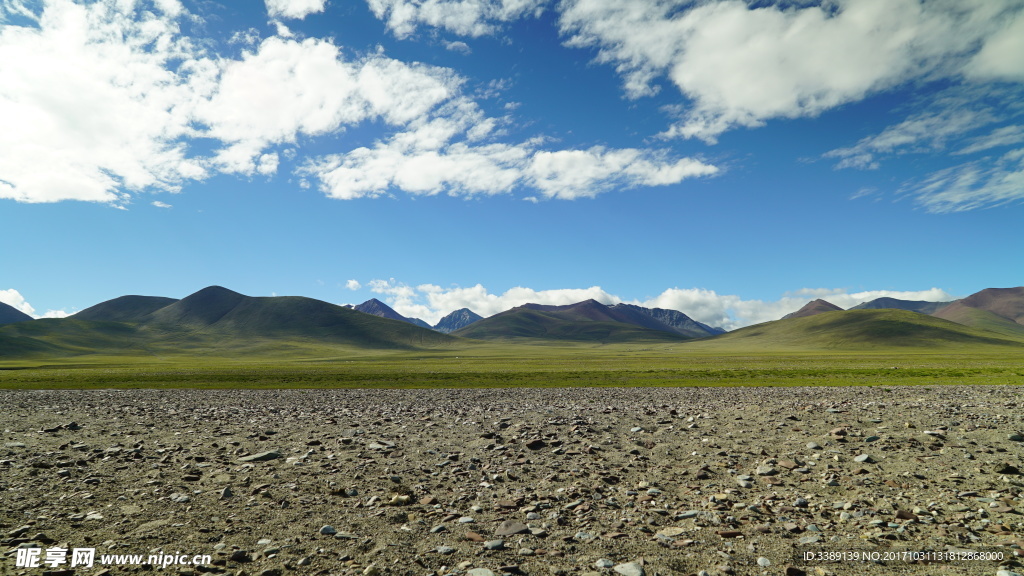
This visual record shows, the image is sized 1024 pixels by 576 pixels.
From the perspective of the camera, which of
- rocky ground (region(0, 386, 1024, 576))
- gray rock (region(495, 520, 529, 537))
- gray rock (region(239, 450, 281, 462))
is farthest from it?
gray rock (region(239, 450, 281, 462))

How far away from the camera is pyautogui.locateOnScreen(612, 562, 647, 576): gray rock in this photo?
23.6ft

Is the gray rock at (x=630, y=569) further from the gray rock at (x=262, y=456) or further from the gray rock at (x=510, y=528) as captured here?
the gray rock at (x=262, y=456)

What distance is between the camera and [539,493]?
36.0 feet

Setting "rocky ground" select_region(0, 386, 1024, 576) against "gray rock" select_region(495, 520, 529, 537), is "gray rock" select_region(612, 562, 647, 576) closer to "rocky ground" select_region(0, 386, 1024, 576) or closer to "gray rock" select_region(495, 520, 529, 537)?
"rocky ground" select_region(0, 386, 1024, 576)

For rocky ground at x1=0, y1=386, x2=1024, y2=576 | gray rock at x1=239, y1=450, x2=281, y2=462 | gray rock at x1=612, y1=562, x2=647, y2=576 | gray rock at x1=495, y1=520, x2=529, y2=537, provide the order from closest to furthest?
gray rock at x1=612, y1=562, x2=647, y2=576 → rocky ground at x1=0, y1=386, x2=1024, y2=576 → gray rock at x1=495, y1=520, x2=529, y2=537 → gray rock at x1=239, y1=450, x2=281, y2=462

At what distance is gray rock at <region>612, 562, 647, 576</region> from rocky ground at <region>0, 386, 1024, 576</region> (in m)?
0.03

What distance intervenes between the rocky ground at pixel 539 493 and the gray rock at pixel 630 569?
0.03 metres

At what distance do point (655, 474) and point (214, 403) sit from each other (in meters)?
27.9

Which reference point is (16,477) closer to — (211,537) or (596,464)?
(211,537)

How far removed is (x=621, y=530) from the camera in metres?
8.95

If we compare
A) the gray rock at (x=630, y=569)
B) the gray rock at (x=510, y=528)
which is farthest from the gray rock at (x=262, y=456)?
the gray rock at (x=630, y=569)

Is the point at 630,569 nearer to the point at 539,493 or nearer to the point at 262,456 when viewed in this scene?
the point at 539,493

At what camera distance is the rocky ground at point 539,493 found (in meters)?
7.88

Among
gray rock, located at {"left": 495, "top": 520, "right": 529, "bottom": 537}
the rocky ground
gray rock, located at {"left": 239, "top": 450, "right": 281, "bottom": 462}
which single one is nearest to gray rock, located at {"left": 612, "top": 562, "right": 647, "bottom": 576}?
the rocky ground
